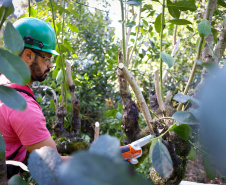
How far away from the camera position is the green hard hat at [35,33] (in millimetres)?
879

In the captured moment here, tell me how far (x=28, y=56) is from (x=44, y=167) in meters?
0.84

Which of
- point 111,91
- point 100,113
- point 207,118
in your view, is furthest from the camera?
point 111,91

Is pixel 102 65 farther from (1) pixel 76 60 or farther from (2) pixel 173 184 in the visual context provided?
(2) pixel 173 184

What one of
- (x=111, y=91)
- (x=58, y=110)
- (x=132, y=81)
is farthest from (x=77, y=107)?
(x=111, y=91)

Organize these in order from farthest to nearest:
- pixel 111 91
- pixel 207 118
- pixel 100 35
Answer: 1. pixel 100 35
2. pixel 111 91
3. pixel 207 118

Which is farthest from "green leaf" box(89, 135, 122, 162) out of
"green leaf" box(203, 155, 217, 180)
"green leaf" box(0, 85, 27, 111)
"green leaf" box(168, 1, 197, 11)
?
"green leaf" box(168, 1, 197, 11)

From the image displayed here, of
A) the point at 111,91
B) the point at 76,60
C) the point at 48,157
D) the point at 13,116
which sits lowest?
the point at 111,91

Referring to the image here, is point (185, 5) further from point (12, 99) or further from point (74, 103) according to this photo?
point (74, 103)

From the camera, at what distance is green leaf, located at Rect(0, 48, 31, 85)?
228 millimetres

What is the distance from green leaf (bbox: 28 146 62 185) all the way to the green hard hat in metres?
0.83

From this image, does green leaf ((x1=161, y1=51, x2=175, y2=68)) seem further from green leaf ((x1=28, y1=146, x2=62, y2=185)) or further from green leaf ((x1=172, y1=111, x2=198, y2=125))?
green leaf ((x1=28, y1=146, x2=62, y2=185))

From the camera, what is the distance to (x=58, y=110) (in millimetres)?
1373

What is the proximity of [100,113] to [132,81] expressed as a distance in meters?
2.05

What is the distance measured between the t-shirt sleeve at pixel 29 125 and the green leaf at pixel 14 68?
0.53 metres
